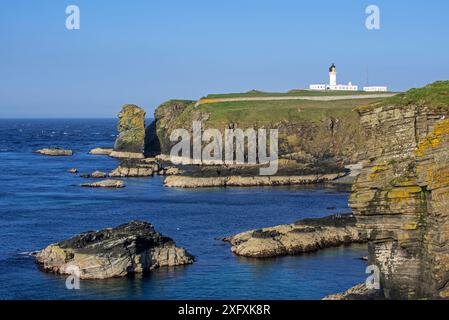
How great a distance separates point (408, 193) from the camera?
2909cm

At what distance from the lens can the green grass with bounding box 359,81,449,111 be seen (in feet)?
96.0

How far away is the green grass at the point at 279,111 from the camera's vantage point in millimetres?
146500

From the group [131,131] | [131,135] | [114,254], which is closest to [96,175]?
[131,135]

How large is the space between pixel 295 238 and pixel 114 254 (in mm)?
15324

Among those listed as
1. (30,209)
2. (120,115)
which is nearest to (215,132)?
(120,115)

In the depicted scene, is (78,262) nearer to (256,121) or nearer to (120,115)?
(256,121)

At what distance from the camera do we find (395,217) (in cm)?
2961

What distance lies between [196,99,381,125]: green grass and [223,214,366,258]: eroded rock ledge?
268 feet

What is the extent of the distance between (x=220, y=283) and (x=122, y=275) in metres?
6.85

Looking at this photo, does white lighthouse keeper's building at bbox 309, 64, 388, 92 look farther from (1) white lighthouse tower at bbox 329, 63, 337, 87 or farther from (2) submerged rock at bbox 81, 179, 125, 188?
(2) submerged rock at bbox 81, 179, 125, 188

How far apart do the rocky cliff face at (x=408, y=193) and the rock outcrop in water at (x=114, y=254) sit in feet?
75.0

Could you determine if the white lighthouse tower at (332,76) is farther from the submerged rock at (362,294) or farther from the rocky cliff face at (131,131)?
the submerged rock at (362,294)

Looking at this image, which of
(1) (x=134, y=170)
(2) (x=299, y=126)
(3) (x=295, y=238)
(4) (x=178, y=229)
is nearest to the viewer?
(3) (x=295, y=238)

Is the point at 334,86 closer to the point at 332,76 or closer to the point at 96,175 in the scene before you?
the point at 332,76
